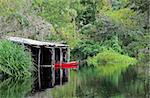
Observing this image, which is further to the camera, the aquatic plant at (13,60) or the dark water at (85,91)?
the aquatic plant at (13,60)

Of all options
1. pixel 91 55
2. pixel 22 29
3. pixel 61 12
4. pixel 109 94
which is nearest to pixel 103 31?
pixel 91 55

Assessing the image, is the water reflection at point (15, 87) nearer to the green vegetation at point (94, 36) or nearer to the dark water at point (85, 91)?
the dark water at point (85, 91)

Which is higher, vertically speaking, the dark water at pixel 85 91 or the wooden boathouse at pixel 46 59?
the wooden boathouse at pixel 46 59

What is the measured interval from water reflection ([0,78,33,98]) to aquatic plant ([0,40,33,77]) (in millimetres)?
1218

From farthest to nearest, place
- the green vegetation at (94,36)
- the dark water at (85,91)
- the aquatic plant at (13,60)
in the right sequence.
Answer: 1. the aquatic plant at (13,60)
2. the green vegetation at (94,36)
3. the dark water at (85,91)

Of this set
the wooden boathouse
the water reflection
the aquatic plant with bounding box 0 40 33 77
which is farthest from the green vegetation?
the water reflection

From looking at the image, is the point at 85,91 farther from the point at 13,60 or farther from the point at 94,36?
the point at 94,36

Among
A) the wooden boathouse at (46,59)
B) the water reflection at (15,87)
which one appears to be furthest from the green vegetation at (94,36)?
the water reflection at (15,87)

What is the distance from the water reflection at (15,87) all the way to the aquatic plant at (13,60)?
1.22 m

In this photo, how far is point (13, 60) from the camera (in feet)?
91.0

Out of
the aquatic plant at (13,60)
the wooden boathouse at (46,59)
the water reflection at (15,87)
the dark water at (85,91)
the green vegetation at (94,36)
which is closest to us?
the dark water at (85,91)

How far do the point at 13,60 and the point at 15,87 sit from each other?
5613 millimetres

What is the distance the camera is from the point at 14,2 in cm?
3438

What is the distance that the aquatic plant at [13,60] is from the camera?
27344 millimetres
